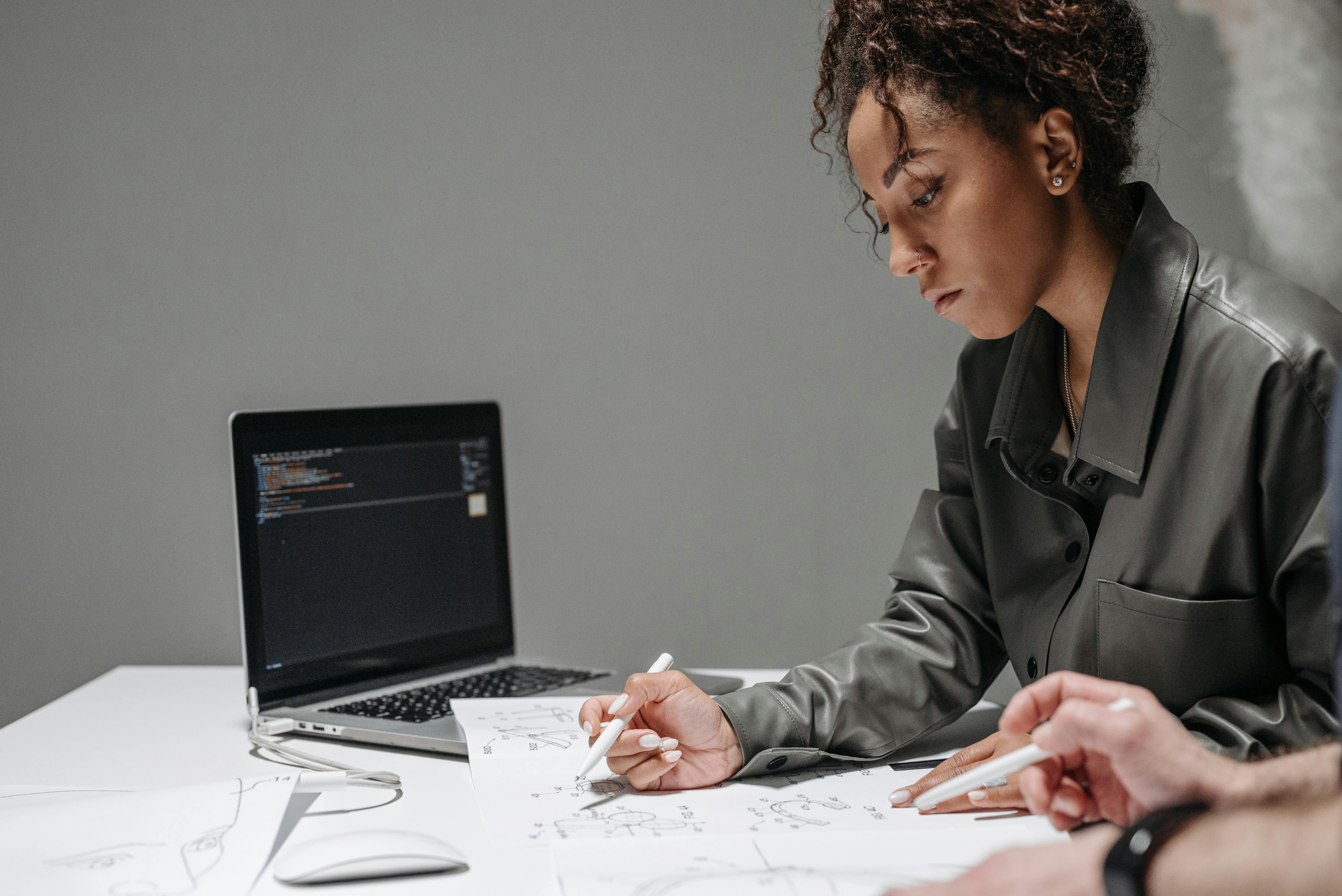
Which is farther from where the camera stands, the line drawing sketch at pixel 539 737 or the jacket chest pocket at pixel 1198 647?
the line drawing sketch at pixel 539 737

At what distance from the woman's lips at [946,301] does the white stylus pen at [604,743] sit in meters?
0.50

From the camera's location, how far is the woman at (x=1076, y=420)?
0.92 metres

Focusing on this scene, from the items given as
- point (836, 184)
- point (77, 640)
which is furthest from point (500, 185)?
point (77, 640)

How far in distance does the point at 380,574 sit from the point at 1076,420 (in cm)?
86

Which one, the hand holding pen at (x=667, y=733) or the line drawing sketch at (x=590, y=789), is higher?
the hand holding pen at (x=667, y=733)

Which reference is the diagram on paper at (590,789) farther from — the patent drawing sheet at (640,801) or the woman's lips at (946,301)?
the woman's lips at (946,301)

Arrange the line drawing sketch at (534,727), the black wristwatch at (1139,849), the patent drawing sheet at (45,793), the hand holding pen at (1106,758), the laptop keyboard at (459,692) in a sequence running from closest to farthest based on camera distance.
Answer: the black wristwatch at (1139,849), the hand holding pen at (1106,758), the patent drawing sheet at (45,793), the line drawing sketch at (534,727), the laptop keyboard at (459,692)

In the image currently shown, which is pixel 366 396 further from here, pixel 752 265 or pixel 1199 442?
pixel 1199 442

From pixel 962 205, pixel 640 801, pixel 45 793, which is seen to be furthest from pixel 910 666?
pixel 45 793

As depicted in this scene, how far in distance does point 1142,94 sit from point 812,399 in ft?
3.16

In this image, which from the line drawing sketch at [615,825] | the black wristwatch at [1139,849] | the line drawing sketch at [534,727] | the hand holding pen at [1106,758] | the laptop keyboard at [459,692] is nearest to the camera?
the black wristwatch at [1139,849]

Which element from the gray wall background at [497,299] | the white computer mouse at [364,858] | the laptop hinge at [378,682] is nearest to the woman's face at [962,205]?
the white computer mouse at [364,858]

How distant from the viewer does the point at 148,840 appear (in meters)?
0.81

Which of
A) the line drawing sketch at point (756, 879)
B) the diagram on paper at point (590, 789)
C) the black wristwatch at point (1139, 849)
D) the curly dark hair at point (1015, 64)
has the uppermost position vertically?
the curly dark hair at point (1015, 64)
